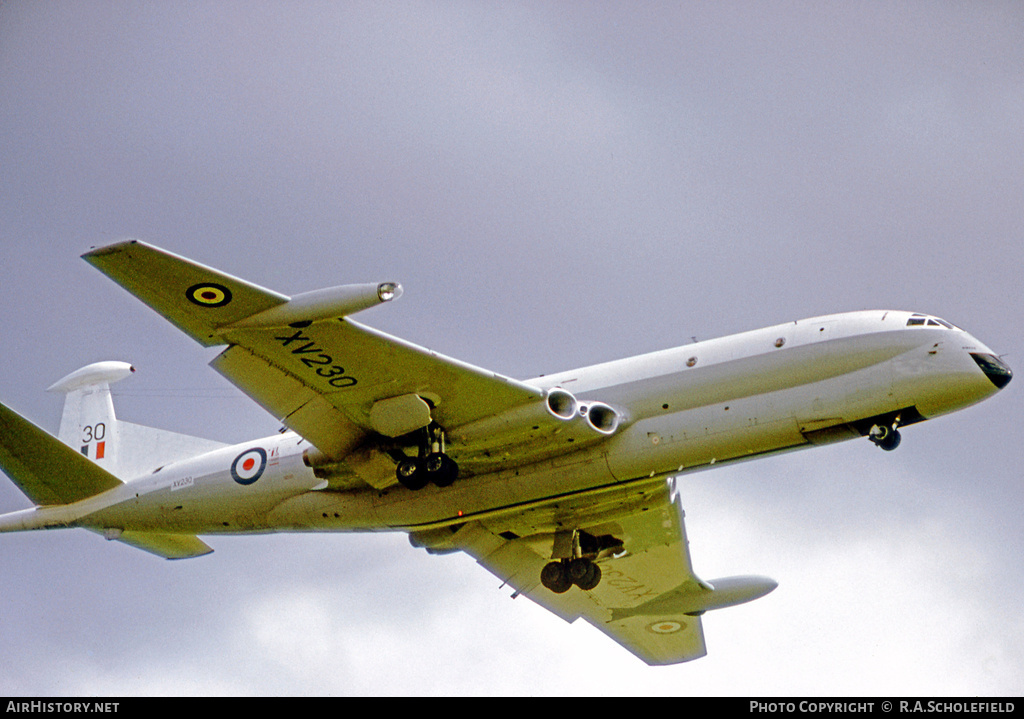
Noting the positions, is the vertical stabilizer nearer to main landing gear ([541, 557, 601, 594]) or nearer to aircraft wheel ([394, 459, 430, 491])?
aircraft wheel ([394, 459, 430, 491])

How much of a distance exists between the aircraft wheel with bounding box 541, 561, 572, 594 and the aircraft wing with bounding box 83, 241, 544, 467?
4857mm

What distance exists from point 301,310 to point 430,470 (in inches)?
167

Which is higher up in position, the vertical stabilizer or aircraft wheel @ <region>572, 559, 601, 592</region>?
the vertical stabilizer

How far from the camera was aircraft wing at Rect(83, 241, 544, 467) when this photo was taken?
1966 centimetres

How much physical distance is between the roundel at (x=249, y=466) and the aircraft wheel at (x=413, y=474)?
12.4 feet

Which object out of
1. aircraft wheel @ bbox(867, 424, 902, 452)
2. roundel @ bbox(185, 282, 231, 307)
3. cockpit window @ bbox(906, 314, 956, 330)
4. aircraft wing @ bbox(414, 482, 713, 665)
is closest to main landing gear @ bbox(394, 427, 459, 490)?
aircraft wing @ bbox(414, 482, 713, 665)

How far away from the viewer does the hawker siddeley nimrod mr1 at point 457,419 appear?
69.0ft

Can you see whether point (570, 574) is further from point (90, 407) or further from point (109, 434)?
point (90, 407)

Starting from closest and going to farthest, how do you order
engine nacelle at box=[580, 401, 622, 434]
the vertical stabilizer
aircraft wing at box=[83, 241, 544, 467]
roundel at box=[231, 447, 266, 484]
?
aircraft wing at box=[83, 241, 544, 467] < engine nacelle at box=[580, 401, 622, 434] < roundel at box=[231, 447, 266, 484] < the vertical stabilizer

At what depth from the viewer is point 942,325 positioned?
21609 millimetres

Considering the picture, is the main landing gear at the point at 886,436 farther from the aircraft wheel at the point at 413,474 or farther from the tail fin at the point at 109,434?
the tail fin at the point at 109,434

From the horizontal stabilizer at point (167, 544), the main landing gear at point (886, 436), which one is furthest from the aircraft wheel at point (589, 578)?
the horizontal stabilizer at point (167, 544)
